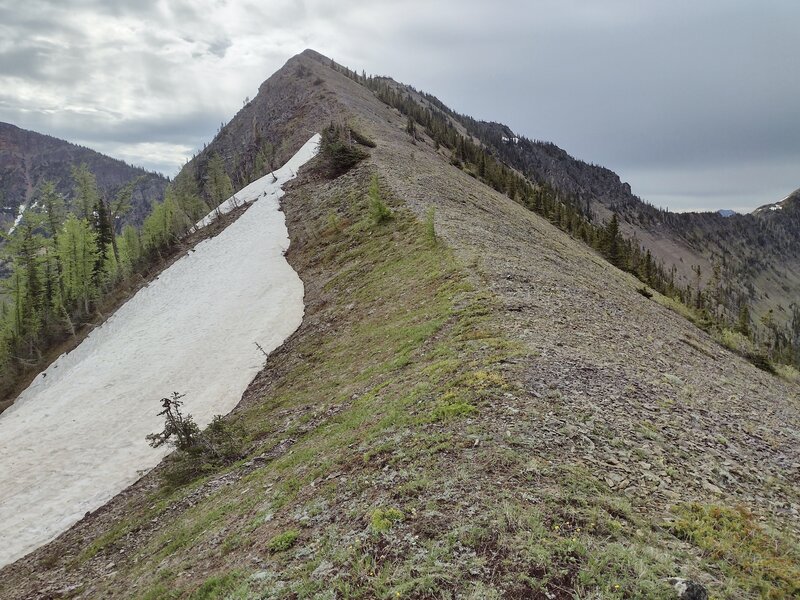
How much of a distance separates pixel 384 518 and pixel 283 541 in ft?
6.36

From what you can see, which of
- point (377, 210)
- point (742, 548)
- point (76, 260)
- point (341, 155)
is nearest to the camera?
point (742, 548)

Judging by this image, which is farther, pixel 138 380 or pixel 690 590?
pixel 138 380

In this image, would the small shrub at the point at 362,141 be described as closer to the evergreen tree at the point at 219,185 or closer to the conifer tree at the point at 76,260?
the evergreen tree at the point at 219,185

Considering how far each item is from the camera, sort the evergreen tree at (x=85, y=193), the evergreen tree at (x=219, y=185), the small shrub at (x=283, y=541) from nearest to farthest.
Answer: the small shrub at (x=283, y=541)
the evergreen tree at (x=85, y=193)
the evergreen tree at (x=219, y=185)

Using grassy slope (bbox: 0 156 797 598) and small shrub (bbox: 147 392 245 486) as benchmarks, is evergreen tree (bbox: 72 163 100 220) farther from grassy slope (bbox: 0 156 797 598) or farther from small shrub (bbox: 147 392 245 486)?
small shrub (bbox: 147 392 245 486)

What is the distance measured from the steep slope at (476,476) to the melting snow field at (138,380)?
193 centimetres

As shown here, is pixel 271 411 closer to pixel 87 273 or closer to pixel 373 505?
pixel 373 505

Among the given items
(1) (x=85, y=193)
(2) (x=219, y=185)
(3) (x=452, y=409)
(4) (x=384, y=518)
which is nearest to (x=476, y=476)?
(4) (x=384, y=518)

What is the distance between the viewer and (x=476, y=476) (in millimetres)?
7398

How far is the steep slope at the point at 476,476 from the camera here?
5887 millimetres

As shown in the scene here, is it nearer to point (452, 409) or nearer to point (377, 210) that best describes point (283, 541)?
point (452, 409)

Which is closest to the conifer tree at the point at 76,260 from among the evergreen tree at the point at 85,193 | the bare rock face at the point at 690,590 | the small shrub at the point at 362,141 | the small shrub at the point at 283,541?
the evergreen tree at the point at 85,193

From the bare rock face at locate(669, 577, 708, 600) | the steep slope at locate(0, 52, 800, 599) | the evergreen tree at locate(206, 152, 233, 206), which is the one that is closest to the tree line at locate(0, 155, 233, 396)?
the evergreen tree at locate(206, 152, 233, 206)

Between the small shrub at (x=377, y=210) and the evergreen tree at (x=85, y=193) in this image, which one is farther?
the evergreen tree at (x=85, y=193)
